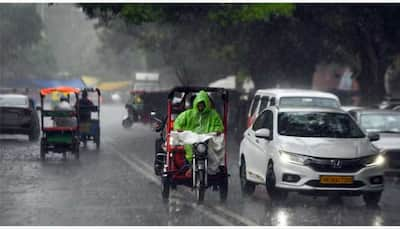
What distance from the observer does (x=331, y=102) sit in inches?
918

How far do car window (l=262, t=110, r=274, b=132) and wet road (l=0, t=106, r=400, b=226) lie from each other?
1180 mm

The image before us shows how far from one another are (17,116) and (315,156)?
1928 cm

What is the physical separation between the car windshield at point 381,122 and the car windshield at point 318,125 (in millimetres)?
6063

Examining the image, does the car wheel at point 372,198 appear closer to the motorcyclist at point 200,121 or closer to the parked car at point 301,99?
the motorcyclist at point 200,121

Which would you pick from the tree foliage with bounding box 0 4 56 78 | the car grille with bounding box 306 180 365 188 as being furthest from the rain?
the tree foliage with bounding box 0 4 56 78

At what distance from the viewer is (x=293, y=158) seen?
48.8 feet

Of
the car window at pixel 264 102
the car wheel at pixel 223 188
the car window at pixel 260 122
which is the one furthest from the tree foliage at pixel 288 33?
the car wheel at pixel 223 188

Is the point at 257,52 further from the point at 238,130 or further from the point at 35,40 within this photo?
the point at 35,40

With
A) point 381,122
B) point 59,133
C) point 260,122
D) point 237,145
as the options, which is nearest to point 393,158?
point 381,122

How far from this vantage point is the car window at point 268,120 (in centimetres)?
1623

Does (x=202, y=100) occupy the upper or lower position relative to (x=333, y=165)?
upper

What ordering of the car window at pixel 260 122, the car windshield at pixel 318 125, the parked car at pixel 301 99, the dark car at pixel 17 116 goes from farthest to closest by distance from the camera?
the dark car at pixel 17 116
the parked car at pixel 301 99
the car window at pixel 260 122
the car windshield at pixel 318 125

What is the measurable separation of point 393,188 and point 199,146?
5360mm

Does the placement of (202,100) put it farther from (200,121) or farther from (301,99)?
(301,99)
